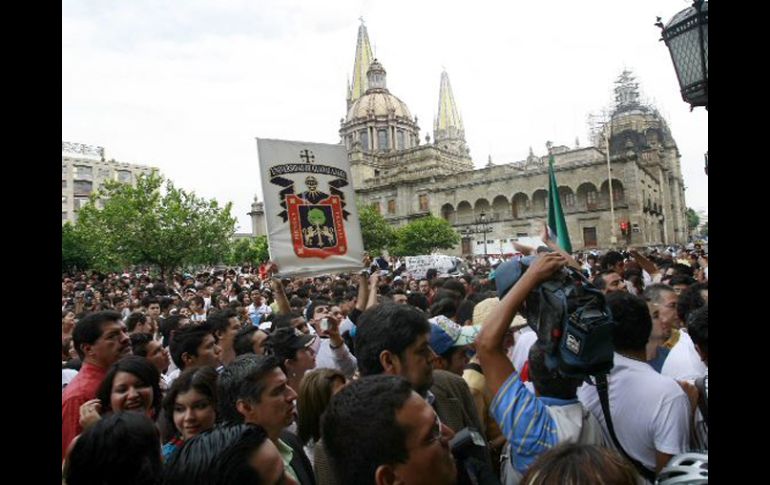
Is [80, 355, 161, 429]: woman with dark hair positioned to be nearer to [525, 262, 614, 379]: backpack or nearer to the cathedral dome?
[525, 262, 614, 379]: backpack

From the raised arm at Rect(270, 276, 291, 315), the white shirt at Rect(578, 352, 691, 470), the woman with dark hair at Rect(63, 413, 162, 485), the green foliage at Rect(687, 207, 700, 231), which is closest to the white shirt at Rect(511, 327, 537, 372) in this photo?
the white shirt at Rect(578, 352, 691, 470)

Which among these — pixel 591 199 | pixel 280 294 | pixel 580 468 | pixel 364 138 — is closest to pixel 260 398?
pixel 580 468

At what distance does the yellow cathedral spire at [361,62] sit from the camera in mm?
79812

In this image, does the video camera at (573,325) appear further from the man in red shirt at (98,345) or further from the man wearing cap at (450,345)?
the man in red shirt at (98,345)

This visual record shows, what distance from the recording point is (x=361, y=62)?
7981 centimetres

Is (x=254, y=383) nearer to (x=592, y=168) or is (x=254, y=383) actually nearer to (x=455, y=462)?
(x=455, y=462)

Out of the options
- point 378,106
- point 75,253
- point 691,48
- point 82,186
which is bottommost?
point 75,253

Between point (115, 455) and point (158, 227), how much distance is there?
28696mm

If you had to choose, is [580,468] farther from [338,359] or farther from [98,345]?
[98,345]

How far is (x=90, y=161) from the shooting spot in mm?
67375

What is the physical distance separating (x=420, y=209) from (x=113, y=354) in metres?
53.9

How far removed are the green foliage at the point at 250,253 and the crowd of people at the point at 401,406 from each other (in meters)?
45.8

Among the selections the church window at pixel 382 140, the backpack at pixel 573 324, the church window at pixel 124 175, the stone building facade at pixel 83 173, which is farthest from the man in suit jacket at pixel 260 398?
the church window at pixel 124 175
